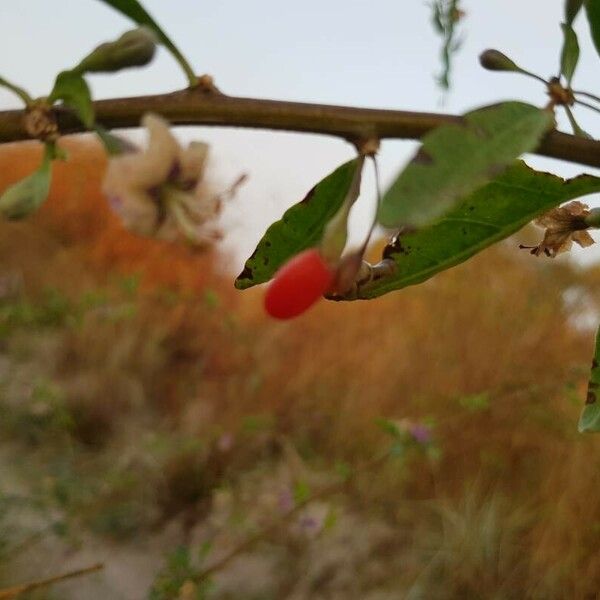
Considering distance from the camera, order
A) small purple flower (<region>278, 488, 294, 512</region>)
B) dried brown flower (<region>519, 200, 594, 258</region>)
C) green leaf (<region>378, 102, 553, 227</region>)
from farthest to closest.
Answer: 1. small purple flower (<region>278, 488, 294, 512</region>)
2. dried brown flower (<region>519, 200, 594, 258</region>)
3. green leaf (<region>378, 102, 553, 227</region>)

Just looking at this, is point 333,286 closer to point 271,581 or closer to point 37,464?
point 271,581

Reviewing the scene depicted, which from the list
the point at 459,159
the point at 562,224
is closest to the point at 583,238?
the point at 562,224

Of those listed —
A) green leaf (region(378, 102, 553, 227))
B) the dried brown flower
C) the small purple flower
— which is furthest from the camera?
the small purple flower

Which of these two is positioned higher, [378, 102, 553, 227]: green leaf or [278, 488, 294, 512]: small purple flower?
[378, 102, 553, 227]: green leaf

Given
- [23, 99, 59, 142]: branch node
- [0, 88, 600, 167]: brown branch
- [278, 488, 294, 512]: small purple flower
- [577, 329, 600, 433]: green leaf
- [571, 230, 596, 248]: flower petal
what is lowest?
[278, 488, 294, 512]: small purple flower

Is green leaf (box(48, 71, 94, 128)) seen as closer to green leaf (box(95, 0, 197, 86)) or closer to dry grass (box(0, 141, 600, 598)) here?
green leaf (box(95, 0, 197, 86))

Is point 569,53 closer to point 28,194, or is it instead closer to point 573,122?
point 573,122

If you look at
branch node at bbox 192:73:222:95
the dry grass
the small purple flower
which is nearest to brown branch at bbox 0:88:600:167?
branch node at bbox 192:73:222:95
